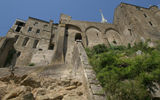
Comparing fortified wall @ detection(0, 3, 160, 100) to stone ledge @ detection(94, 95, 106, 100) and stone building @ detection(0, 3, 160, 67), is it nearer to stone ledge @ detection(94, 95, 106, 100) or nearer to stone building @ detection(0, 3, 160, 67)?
stone building @ detection(0, 3, 160, 67)

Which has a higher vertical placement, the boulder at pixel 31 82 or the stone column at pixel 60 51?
the stone column at pixel 60 51

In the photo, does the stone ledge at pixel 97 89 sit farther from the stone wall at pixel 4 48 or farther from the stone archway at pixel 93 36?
the stone archway at pixel 93 36

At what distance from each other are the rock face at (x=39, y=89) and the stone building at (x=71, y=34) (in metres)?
6.38

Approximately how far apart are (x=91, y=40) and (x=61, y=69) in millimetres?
10609

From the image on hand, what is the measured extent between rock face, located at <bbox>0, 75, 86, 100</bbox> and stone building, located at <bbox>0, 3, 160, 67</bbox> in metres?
6.38

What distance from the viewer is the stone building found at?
13203 millimetres

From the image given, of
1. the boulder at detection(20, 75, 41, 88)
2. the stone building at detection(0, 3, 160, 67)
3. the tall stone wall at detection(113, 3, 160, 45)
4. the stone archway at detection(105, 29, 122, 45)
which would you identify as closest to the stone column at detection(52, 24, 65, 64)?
the stone building at detection(0, 3, 160, 67)

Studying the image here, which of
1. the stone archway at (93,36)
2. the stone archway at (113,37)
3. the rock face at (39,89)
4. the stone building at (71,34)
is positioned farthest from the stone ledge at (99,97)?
the stone archway at (113,37)

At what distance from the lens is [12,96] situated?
3.22 metres

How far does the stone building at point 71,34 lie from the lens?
13203mm

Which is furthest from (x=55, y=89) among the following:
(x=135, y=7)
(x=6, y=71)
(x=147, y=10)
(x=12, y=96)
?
(x=147, y=10)

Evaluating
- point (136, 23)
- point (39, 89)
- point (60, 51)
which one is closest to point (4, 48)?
point (60, 51)

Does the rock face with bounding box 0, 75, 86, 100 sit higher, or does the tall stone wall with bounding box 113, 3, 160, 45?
the tall stone wall with bounding box 113, 3, 160, 45

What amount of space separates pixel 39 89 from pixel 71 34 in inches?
522
